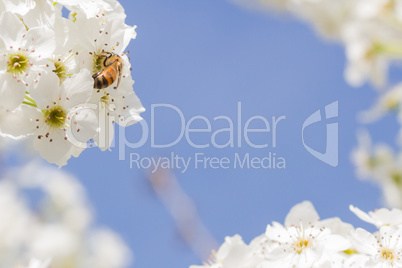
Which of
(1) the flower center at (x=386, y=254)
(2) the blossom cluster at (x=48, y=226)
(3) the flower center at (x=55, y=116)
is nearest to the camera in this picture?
(3) the flower center at (x=55, y=116)

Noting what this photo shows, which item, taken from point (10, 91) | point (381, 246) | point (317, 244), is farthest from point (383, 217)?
point (10, 91)

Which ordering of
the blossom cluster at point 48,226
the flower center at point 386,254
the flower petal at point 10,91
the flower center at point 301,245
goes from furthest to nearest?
the blossom cluster at point 48,226
the flower center at point 301,245
the flower center at point 386,254
the flower petal at point 10,91

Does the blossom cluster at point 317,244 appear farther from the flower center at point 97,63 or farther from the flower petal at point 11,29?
the flower petal at point 11,29

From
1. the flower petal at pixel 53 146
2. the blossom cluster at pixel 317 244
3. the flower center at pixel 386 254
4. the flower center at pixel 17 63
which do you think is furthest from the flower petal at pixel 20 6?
the flower center at pixel 386 254

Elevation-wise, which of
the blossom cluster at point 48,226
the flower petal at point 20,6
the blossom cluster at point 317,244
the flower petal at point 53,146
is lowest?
the blossom cluster at point 317,244

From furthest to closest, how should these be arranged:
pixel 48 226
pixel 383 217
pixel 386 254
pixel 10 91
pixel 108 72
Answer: pixel 48 226
pixel 383 217
pixel 386 254
pixel 108 72
pixel 10 91

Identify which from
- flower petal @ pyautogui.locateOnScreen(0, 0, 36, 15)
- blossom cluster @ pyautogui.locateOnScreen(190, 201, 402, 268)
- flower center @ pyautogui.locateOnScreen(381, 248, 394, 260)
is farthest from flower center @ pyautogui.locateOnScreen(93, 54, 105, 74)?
flower center @ pyautogui.locateOnScreen(381, 248, 394, 260)

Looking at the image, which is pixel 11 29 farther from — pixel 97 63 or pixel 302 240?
pixel 302 240

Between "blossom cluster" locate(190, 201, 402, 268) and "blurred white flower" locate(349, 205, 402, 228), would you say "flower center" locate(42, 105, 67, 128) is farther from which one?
"blurred white flower" locate(349, 205, 402, 228)
